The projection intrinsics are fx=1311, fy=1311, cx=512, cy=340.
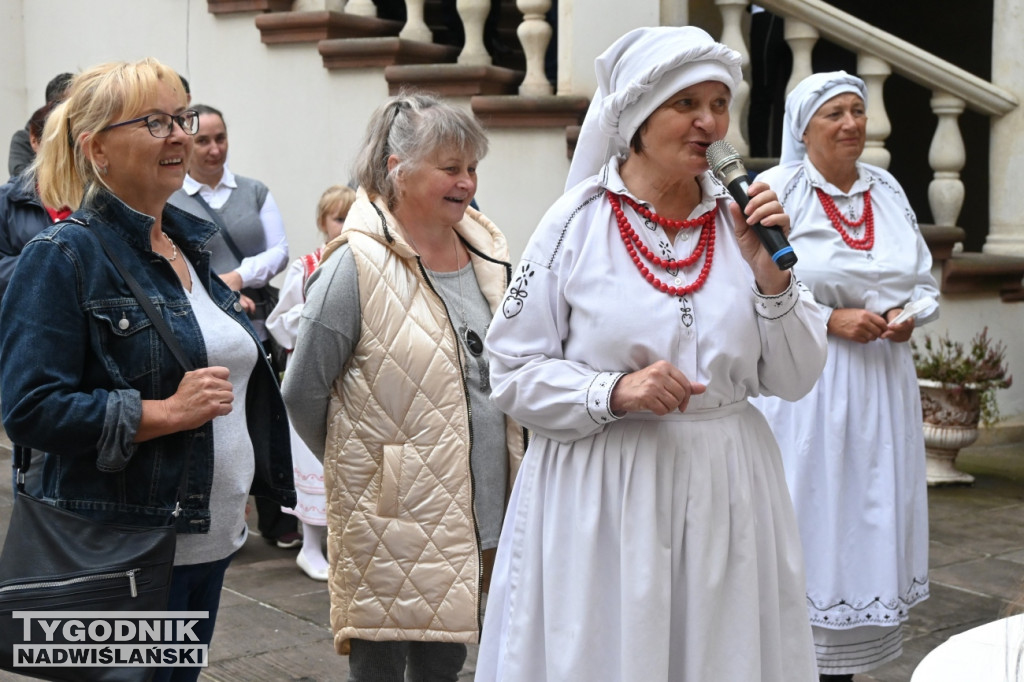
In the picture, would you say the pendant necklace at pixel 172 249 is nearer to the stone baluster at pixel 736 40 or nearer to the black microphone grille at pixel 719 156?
the black microphone grille at pixel 719 156

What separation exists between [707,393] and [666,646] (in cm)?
57

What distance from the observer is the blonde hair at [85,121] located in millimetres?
3133

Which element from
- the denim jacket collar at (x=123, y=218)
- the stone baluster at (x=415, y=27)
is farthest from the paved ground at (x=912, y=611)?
the stone baluster at (x=415, y=27)

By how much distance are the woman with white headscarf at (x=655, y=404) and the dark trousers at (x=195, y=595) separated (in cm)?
77

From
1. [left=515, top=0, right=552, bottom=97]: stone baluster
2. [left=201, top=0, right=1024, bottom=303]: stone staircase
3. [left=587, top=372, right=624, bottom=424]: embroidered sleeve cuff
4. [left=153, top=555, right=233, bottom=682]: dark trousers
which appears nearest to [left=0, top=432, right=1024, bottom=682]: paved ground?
[left=201, top=0, right=1024, bottom=303]: stone staircase

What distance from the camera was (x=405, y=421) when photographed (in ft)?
12.1

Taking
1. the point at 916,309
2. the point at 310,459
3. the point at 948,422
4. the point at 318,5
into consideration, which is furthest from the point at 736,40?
the point at 310,459

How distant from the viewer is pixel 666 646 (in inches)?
113

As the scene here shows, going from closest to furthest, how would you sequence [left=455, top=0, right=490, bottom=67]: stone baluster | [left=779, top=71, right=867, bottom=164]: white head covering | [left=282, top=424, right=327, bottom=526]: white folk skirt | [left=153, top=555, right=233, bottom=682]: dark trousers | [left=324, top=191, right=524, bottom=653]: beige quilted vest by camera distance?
[left=153, top=555, right=233, bottom=682]: dark trousers < [left=324, top=191, right=524, bottom=653]: beige quilted vest < [left=779, top=71, right=867, bottom=164]: white head covering < [left=282, top=424, right=327, bottom=526]: white folk skirt < [left=455, top=0, right=490, bottom=67]: stone baluster

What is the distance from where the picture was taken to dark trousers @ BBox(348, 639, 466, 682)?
379 cm

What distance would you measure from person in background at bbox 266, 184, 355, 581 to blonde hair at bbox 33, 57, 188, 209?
9.00ft

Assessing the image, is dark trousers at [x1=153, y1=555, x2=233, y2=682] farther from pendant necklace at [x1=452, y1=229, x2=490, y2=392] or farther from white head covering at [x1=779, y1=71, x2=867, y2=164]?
white head covering at [x1=779, y1=71, x2=867, y2=164]

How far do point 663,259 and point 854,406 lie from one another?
6.22 feet

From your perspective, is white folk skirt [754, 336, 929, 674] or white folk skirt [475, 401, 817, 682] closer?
white folk skirt [475, 401, 817, 682]
